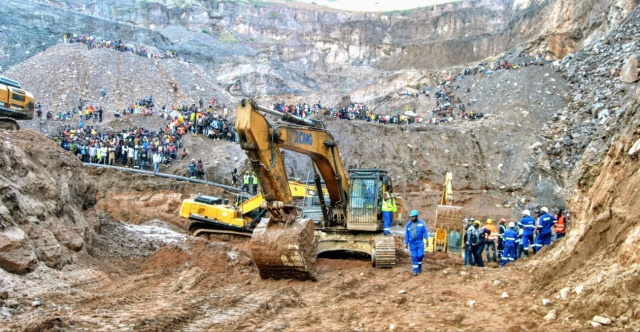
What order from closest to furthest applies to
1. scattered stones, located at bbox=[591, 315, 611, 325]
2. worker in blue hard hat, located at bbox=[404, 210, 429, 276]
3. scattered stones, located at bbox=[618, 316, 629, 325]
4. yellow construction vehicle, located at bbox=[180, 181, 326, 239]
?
scattered stones, located at bbox=[618, 316, 629, 325] → scattered stones, located at bbox=[591, 315, 611, 325] → worker in blue hard hat, located at bbox=[404, 210, 429, 276] → yellow construction vehicle, located at bbox=[180, 181, 326, 239]

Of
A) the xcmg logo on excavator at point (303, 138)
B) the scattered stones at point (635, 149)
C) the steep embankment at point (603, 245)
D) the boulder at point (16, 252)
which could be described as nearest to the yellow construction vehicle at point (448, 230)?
the steep embankment at point (603, 245)

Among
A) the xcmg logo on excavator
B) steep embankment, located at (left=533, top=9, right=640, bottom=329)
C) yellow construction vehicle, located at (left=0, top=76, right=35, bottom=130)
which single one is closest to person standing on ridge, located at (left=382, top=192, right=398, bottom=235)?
the xcmg logo on excavator

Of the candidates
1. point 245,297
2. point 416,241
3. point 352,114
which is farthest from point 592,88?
point 245,297

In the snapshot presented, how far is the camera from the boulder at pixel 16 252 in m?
8.79

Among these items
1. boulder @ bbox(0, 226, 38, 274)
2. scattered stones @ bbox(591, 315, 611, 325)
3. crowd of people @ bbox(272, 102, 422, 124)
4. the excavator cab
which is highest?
crowd of people @ bbox(272, 102, 422, 124)

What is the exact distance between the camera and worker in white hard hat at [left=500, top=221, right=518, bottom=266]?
12344 mm

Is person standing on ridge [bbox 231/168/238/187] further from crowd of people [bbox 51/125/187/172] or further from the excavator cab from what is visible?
the excavator cab

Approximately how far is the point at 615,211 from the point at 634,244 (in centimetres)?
109

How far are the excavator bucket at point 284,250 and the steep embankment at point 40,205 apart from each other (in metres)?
3.46

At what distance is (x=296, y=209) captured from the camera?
424 inches

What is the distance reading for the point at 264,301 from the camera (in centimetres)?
820

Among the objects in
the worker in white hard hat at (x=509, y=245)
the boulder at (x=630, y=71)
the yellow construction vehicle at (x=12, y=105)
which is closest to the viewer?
the worker in white hard hat at (x=509, y=245)

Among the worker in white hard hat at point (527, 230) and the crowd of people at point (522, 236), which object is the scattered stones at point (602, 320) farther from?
the worker in white hard hat at point (527, 230)

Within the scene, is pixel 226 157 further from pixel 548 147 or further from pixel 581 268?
pixel 581 268
